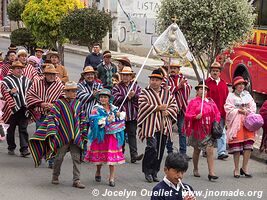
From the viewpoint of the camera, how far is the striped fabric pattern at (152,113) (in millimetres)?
11227

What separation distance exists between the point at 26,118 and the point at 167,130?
9.96 feet

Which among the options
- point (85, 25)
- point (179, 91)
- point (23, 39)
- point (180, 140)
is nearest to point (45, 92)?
point (179, 91)

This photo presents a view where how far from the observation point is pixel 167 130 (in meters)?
11.4

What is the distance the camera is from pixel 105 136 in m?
10.8

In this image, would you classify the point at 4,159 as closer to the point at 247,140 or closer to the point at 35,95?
the point at 35,95

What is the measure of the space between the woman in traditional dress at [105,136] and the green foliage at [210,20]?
4675mm

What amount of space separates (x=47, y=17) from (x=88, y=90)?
7.99m

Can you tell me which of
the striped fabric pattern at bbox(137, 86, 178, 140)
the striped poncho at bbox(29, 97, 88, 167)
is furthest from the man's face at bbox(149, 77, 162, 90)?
the striped poncho at bbox(29, 97, 88, 167)

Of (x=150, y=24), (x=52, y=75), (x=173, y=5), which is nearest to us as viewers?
(x=52, y=75)

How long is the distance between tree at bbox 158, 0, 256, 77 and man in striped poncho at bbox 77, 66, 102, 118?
11.2 feet

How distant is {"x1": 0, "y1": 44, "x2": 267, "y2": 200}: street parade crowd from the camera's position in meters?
10.8

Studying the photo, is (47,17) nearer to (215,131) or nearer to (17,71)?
(17,71)

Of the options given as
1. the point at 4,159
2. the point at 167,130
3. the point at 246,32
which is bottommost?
the point at 4,159

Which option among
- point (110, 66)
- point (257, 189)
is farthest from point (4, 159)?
point (257, 189)
